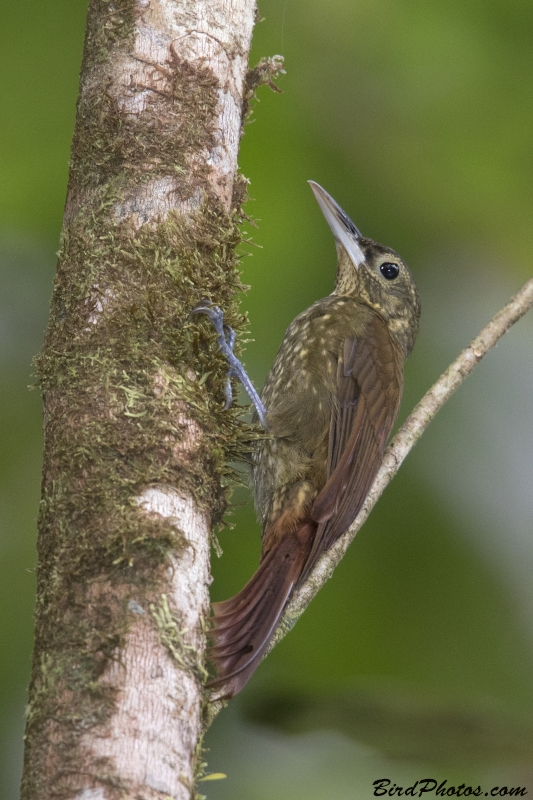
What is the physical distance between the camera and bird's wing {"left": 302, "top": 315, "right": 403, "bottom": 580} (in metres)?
2.31

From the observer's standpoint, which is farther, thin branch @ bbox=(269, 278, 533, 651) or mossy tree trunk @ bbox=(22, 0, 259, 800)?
thin branch @ bbox=(269, 278, 533, 651)

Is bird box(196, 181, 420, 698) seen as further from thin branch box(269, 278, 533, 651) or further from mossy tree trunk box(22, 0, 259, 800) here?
mossy tree trunk box(22, 0, 259, 800)

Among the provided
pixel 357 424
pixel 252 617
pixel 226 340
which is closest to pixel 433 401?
pixel 357 424

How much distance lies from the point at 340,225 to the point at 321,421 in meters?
0.69

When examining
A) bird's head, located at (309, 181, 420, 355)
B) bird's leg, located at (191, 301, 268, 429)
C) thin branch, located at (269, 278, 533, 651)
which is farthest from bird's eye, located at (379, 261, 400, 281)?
bird's leg, located at (191, 301, 268, 429)

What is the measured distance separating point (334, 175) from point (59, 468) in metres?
1.60

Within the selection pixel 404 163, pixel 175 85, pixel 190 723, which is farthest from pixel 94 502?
pixel 404 163

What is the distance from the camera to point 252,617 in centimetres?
201

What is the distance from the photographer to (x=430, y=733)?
229cm

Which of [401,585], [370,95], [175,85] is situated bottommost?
[401,585]

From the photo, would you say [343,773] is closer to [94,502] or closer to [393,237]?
[94,502]

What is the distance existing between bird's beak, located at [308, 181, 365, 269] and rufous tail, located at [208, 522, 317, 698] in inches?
43.9

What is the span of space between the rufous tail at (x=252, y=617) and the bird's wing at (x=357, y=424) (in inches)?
2.8

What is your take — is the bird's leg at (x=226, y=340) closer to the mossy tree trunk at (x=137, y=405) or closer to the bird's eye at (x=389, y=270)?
the mossy tree trunk at (x=137, y=405)
